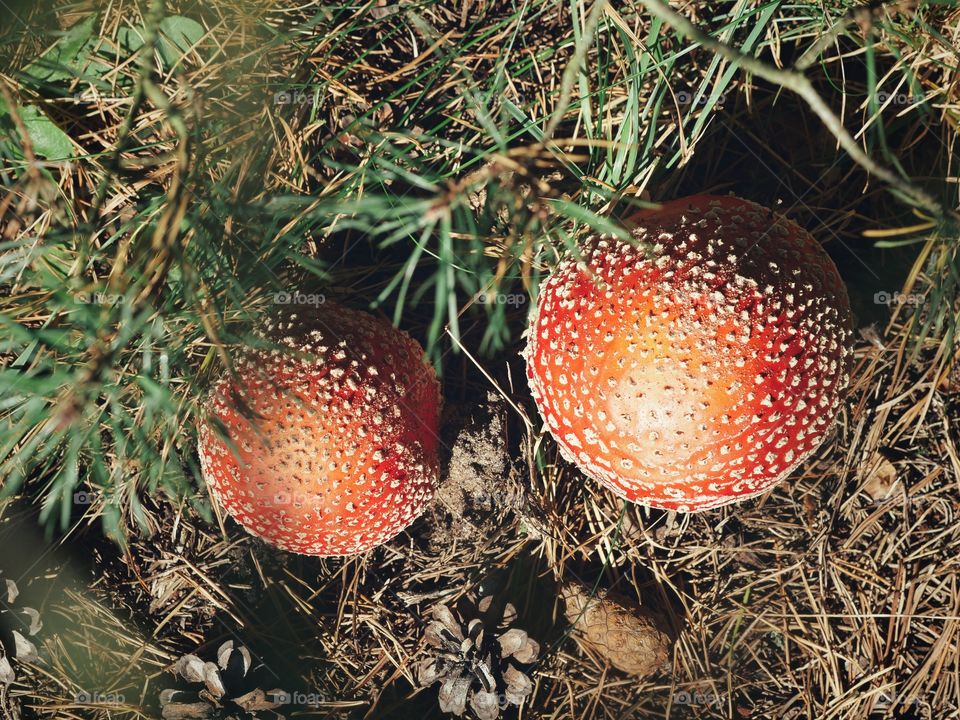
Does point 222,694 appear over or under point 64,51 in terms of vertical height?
under

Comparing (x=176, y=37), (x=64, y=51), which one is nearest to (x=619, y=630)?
(x=176, y=37)

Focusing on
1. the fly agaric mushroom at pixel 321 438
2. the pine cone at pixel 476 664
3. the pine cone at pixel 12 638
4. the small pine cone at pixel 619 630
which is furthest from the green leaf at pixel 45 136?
the small pine cone at pixel 619 630

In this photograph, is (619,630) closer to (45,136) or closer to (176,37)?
(176,37)

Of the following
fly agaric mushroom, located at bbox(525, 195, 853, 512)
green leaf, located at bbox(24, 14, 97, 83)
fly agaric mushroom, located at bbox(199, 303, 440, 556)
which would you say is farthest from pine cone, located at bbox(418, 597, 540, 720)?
green leaf, located at bbox(24, 14, 97, 83)

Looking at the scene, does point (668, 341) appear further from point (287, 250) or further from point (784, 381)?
point (287, 250)

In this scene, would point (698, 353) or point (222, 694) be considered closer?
point (698, 353)

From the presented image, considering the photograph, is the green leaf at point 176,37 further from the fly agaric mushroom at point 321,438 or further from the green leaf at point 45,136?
the fly agaric mushroom at point 321,438

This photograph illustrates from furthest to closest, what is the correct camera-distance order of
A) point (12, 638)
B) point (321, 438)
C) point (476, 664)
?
point (12, 638)
point (476, 664)
point (321, 438)
